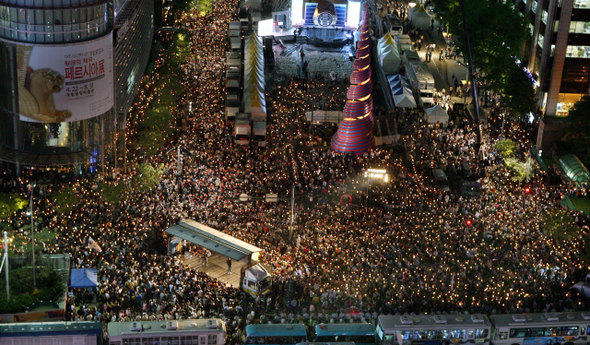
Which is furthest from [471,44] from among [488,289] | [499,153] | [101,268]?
[101,268]

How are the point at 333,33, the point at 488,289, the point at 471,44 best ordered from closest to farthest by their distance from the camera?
the point at 488,289, the point at 471,44, the point at 333,33

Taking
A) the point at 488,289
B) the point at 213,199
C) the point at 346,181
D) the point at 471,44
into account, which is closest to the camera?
the point at 488,289

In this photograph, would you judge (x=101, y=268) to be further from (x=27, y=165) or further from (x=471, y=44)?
(x=471, y=44)

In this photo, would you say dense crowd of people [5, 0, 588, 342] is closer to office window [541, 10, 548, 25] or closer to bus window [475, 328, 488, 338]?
bus window [475, 328, 488, 338]

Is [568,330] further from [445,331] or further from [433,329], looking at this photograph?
[433,329]

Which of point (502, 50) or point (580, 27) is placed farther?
point (502, 50)

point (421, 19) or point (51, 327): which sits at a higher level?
point (421, 19)

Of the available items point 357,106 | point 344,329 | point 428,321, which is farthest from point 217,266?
point 357,106
